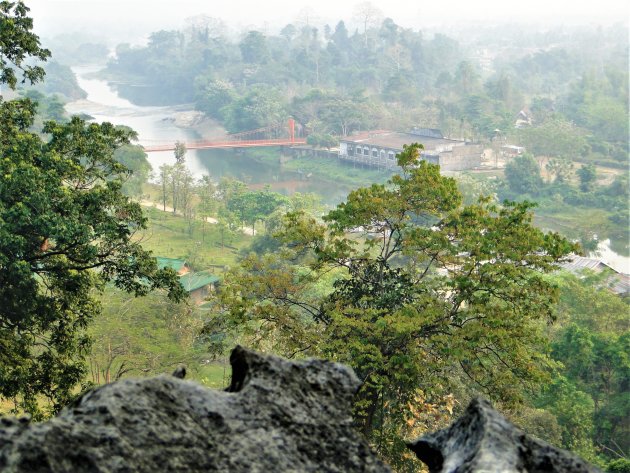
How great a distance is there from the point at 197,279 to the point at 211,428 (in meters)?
19.7

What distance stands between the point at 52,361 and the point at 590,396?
32.3ft

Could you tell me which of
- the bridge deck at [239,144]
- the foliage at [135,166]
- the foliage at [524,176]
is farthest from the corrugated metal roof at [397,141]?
the foliage at [135,166]

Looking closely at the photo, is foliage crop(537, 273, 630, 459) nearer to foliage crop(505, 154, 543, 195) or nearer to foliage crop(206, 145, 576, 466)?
foliage crop(206, 145, 576, 466)

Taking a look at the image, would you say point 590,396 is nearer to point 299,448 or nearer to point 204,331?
point 204,331

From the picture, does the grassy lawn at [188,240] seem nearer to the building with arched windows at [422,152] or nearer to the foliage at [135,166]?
the foliage at [135,166]

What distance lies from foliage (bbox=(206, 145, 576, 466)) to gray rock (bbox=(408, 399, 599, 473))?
5347mm

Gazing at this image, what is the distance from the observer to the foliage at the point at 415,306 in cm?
Result: 880

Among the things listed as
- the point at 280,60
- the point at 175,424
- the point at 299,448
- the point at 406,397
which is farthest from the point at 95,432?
the point at 280,60

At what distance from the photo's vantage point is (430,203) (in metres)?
9.89

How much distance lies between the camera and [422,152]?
44.9 m

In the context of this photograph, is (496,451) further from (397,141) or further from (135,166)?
Result: (397,141)

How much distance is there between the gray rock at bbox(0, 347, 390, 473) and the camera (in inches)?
97.0

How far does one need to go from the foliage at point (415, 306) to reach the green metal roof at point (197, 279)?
11.7 meters

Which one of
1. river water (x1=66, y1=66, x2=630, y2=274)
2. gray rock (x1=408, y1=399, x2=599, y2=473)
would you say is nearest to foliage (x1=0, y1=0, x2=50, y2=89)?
gray rock (x1=408, y1=399, x2=599, y2=473)
